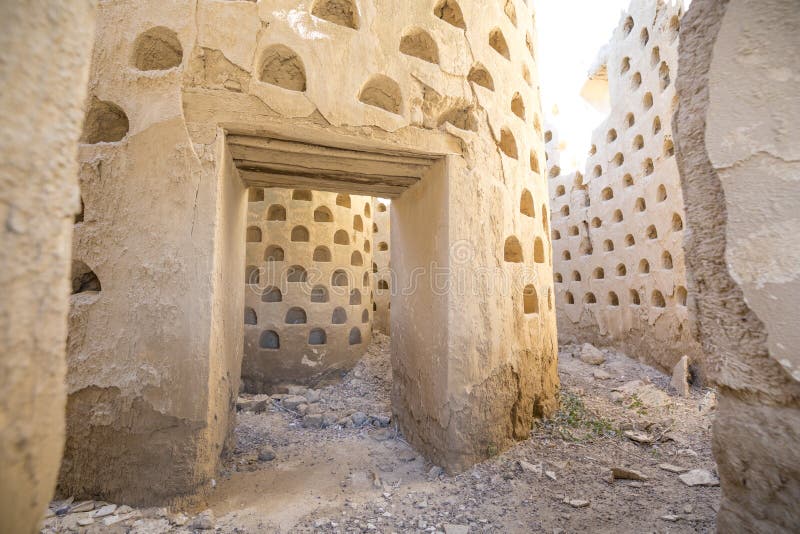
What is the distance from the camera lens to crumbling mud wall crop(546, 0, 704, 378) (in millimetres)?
6883

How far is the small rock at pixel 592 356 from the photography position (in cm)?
764

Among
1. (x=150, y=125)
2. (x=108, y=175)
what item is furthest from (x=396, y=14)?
(x=108, y=175)

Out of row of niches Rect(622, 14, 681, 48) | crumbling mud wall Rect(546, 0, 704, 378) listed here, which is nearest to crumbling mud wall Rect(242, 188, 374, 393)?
crumbling mud wall Rect(546, 0, 704, 378)

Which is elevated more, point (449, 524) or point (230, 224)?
point (230, 224)

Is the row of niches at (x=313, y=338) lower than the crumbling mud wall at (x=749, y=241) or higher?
lower

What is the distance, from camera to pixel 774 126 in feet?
4.25

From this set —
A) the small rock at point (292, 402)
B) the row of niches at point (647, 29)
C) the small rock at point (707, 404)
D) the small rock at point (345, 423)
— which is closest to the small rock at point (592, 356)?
the small rock at point (707, 404)

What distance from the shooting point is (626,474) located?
313 centimetres

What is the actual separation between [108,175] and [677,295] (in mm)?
7857

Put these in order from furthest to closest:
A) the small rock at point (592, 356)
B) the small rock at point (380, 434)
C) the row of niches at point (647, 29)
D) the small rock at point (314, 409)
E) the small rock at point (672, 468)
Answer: the small rock at point (592, 356) < the row of niches at point (647, 29) < the small rock at point (314, 409) < the small rock at point (380, 434) < the small rock at point (672, 468)

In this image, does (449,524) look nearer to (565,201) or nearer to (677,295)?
(677,295)

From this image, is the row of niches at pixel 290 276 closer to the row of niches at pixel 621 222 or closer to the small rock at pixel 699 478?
the row of niches at pixel 621 222

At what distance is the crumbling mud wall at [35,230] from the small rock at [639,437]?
4.51m

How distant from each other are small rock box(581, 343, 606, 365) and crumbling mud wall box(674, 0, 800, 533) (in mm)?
6740
